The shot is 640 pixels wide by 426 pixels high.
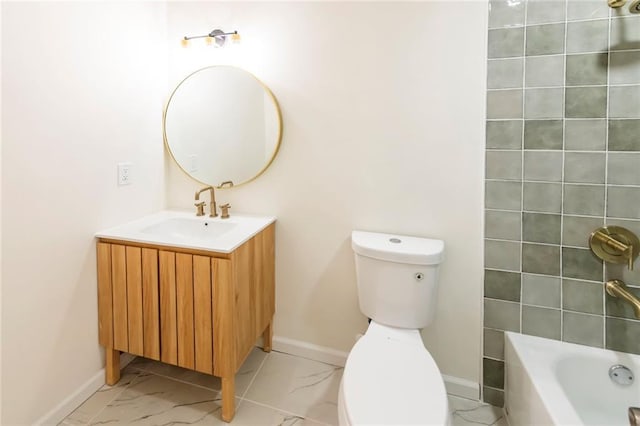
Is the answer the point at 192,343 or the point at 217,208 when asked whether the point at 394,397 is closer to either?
the point at 192,343

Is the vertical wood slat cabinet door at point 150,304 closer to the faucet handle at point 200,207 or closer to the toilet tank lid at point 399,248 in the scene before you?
the faucet handle at point 200,207

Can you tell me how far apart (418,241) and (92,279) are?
1.55 meters

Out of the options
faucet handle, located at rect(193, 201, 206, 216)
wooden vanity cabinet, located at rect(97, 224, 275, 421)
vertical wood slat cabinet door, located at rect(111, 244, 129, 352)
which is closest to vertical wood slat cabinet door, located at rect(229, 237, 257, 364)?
wooden vanity cabinet, located at rect(97, 224, 275, 421)

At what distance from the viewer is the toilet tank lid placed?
1.42 m

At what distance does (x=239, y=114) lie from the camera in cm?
185

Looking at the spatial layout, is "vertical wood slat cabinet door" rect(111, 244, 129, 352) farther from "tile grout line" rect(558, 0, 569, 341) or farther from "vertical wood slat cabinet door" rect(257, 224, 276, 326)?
"tile grout line" rect(558, 0, 569, 341)

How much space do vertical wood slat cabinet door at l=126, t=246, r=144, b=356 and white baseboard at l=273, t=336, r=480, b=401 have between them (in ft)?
2.38

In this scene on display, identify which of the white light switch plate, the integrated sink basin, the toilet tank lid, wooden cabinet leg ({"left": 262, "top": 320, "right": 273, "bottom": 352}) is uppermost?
the white light switch plate

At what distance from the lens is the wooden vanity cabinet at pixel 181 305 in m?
1.41

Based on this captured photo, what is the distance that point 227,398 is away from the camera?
1448 mm

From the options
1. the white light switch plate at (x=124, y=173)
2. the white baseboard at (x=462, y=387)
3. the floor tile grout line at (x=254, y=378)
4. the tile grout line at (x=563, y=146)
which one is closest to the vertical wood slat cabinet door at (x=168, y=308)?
the floor tile grout line at (x=254, y=378)

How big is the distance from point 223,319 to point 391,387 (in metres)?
0.73

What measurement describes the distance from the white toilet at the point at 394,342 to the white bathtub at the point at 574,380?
15.7 inches

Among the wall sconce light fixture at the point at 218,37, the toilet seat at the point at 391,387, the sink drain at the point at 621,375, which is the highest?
the wall sconce light fixture at the point at 218,37
